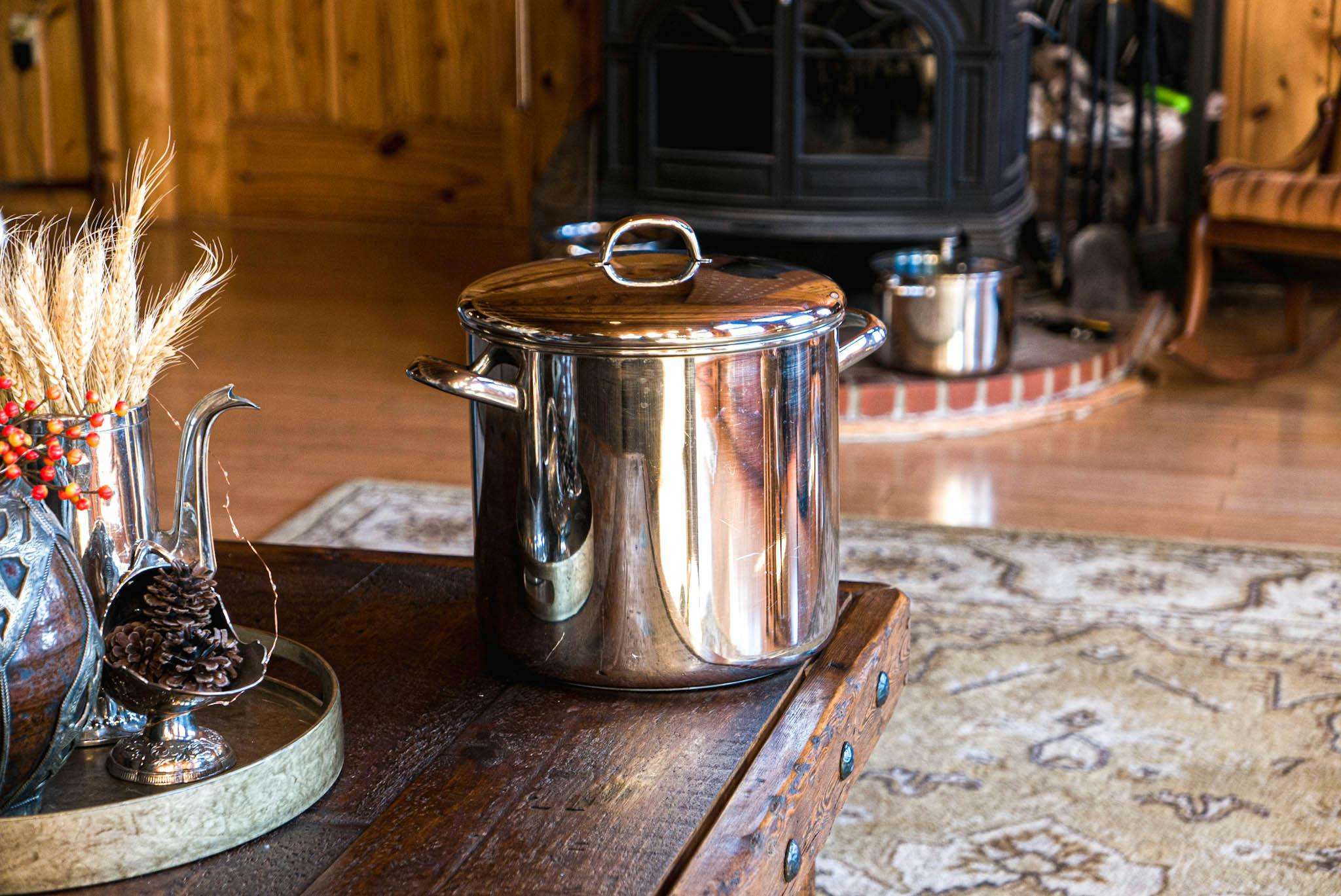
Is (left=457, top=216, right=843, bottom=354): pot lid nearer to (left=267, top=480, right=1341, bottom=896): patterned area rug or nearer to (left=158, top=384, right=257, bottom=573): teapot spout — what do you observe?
(left=158, top=384, right=257, bottom=573): teapot spout

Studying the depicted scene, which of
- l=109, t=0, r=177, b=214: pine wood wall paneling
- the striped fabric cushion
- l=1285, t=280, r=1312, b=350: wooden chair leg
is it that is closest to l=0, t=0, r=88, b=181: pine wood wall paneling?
l=109, t=0, r=177, b=214: pine wood wall paneling

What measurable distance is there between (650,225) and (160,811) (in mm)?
489

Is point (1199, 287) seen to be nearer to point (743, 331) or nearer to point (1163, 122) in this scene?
point (1163, 122)

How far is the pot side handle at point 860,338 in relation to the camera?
111 cm

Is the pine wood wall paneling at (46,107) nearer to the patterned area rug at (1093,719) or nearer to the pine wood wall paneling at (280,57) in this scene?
the pine wood wall paneling at (280,57)

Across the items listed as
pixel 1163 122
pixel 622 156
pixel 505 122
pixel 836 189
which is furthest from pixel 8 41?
pixel 1163 122

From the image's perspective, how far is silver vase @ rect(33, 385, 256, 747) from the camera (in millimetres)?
935

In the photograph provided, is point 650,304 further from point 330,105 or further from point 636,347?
point 330,105

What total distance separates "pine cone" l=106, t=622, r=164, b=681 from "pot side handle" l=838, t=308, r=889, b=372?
0.48m

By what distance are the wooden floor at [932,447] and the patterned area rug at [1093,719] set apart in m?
0.19

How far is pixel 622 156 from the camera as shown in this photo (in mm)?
3600

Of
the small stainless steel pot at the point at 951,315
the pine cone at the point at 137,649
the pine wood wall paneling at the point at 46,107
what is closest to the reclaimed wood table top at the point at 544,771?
the pine cone at the point at 137,649

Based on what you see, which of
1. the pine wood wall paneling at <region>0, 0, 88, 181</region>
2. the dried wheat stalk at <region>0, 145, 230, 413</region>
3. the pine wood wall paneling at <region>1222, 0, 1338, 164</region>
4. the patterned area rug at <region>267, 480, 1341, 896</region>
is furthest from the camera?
the pine wood wall paneling at <region>0, 0, 88, 181</region>

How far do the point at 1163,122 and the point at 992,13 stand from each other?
1046 mm
